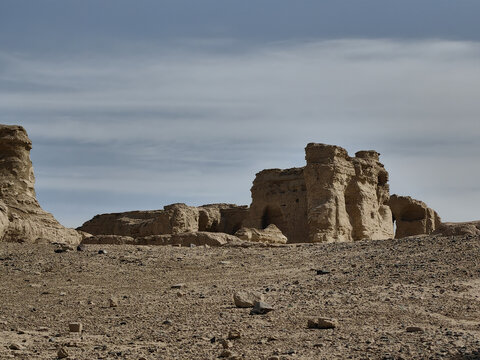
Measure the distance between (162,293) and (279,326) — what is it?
319 cm

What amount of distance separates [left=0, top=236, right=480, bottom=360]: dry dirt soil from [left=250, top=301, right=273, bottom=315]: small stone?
0.26 ft

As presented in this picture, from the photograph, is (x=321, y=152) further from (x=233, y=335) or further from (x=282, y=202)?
(x=233, y=335)

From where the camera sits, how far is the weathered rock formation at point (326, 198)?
31.0m

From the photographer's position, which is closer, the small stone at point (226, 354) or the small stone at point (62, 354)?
the small stone at point (226, 354)

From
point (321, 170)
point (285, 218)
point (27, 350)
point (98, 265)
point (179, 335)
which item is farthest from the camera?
point (285, 218)

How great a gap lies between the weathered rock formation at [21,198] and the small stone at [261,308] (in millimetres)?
9550

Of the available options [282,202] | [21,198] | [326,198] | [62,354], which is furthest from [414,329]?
[282,202]

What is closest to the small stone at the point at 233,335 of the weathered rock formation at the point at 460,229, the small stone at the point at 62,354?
the small stone at the point at 62,354

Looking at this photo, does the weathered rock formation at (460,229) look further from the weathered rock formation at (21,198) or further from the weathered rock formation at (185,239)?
the weathered rock formation at (21,198)

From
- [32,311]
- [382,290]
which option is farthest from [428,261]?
[32,311]

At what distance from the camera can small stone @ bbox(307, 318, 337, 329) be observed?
9305 millimetres

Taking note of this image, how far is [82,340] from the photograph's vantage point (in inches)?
356

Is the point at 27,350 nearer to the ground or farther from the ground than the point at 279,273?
nearer to the ground

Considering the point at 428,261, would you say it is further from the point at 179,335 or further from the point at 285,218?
the point at 285,218
